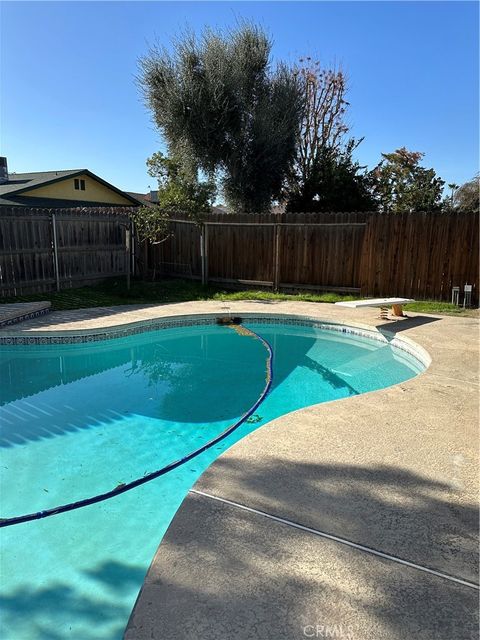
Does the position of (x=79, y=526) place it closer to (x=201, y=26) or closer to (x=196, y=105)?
(x=196, y=105)

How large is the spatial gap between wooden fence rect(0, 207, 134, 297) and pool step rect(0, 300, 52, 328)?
3.93 feet

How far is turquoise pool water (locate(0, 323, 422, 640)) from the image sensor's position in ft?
7.66

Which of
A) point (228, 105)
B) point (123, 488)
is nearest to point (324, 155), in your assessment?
point (228, 105)

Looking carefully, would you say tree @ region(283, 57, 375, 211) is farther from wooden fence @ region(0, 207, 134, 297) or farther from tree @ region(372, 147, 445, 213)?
wooden fence @ region(0, 207, 134, 297)

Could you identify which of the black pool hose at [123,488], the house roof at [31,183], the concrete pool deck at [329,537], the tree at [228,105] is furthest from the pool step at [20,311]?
the house roof at [31,183]

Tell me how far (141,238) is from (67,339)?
5816 mm

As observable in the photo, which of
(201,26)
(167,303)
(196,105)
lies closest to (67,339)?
(167,303)

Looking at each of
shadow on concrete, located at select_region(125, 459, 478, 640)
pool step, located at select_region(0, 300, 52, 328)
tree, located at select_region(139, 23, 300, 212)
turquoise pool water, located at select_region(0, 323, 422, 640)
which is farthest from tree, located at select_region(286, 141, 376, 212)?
shadow on concrete, located at select_region(125, 459, 478, 640)

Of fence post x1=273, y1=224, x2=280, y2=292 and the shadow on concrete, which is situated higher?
fence post x1=273, y1=224, x2=280, y2=292

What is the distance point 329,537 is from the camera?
2.08 meters

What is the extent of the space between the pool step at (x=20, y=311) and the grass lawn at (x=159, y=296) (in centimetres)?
50

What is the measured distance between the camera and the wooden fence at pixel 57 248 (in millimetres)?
9164

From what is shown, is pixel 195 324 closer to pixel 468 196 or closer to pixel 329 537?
pixel 329 537

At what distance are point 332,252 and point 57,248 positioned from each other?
6444 millimetres
